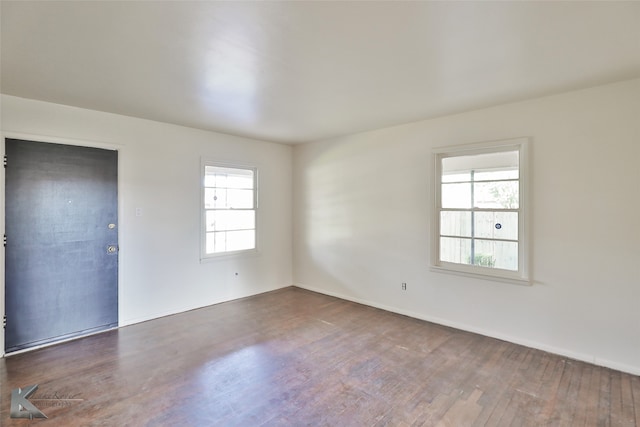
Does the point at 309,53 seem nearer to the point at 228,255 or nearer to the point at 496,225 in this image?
the point at 496,225

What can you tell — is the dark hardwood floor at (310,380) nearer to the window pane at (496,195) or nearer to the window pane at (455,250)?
the window pane at (455,250)

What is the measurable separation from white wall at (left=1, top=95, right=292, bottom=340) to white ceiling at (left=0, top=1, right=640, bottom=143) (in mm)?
289

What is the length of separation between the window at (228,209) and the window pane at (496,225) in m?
3.42

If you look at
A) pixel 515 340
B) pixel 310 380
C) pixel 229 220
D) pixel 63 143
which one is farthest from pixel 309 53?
pixel 515 340

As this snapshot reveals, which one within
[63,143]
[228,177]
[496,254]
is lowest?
[496,254]

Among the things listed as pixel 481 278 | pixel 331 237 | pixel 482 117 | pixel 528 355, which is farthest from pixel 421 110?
pixel 528 355

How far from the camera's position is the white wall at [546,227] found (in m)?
2.77

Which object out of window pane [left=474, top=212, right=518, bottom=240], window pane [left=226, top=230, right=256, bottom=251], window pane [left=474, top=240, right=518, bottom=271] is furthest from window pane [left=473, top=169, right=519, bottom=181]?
window pane [left=226, top=230, right=256, bottom=251]

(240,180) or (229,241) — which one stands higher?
(240,180)

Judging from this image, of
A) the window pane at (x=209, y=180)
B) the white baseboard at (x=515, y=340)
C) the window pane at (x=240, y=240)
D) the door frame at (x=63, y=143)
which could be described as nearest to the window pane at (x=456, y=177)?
the white baseboard at (x=515, y=340)

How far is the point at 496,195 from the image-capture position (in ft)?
11.6

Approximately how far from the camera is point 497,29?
6.40 ft

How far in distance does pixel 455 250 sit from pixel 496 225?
0.57 meters

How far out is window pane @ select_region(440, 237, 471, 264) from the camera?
378 cm
